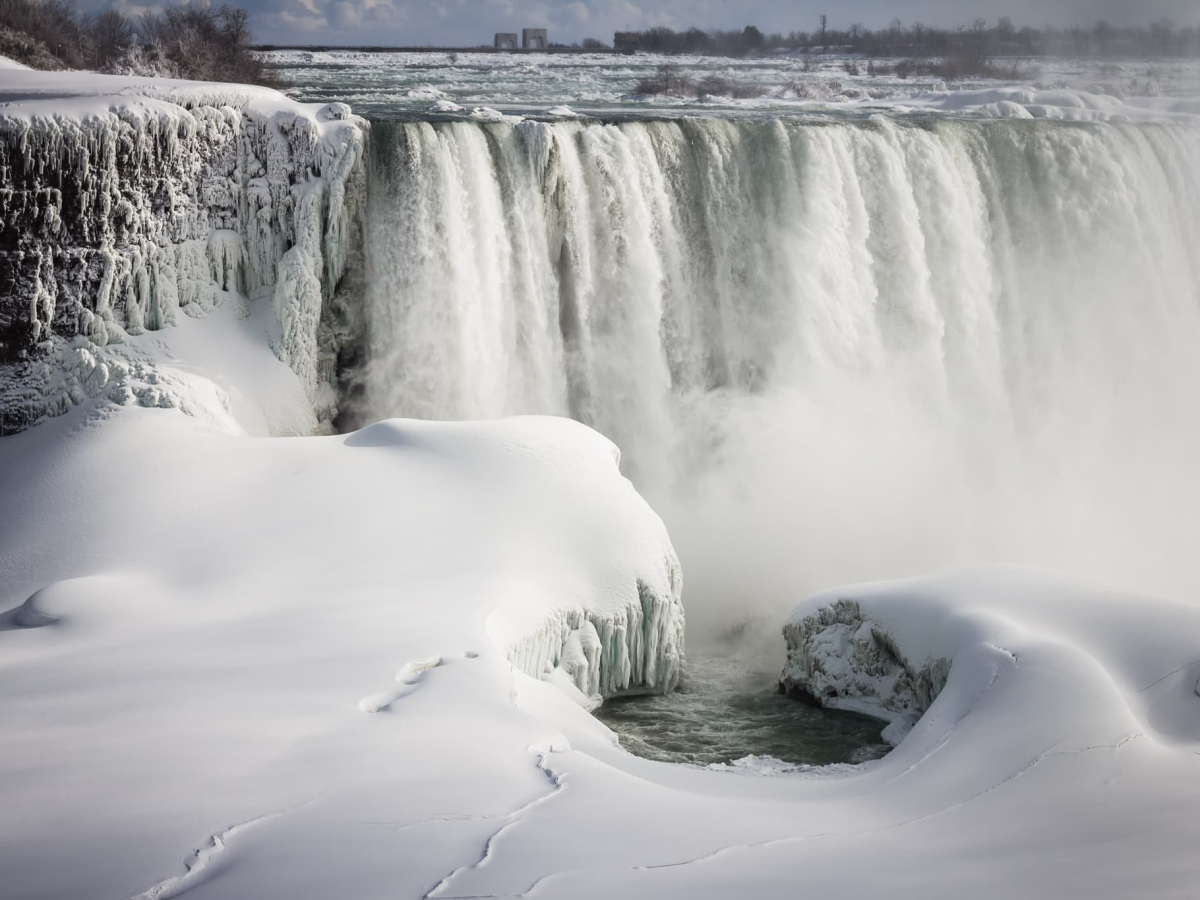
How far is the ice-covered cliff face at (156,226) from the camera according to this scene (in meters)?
10.4

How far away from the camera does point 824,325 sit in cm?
1584

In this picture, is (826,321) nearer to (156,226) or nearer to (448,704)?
(156,226)

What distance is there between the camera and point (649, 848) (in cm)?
418

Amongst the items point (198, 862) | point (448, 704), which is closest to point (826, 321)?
point (448, 704)

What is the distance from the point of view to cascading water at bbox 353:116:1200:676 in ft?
43.4

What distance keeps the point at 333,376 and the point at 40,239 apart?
346 centimetres

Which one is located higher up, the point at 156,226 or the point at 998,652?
the point at 156,226

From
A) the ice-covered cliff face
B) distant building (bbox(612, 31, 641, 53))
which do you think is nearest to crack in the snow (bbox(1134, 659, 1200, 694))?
the ice-covered cliff face

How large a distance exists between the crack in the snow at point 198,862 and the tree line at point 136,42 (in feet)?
64.3

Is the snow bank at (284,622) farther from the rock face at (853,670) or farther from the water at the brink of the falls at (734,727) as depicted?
the rock face at (853,670)

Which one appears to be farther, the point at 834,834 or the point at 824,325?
the point at 824,325

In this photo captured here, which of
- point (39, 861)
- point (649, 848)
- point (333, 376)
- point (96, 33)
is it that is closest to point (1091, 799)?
point (649, 848)

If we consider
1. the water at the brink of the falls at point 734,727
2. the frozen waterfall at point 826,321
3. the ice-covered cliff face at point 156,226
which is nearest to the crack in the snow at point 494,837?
the water at the brink of the falls at point 734,727

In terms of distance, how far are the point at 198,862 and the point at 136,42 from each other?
2485cm
